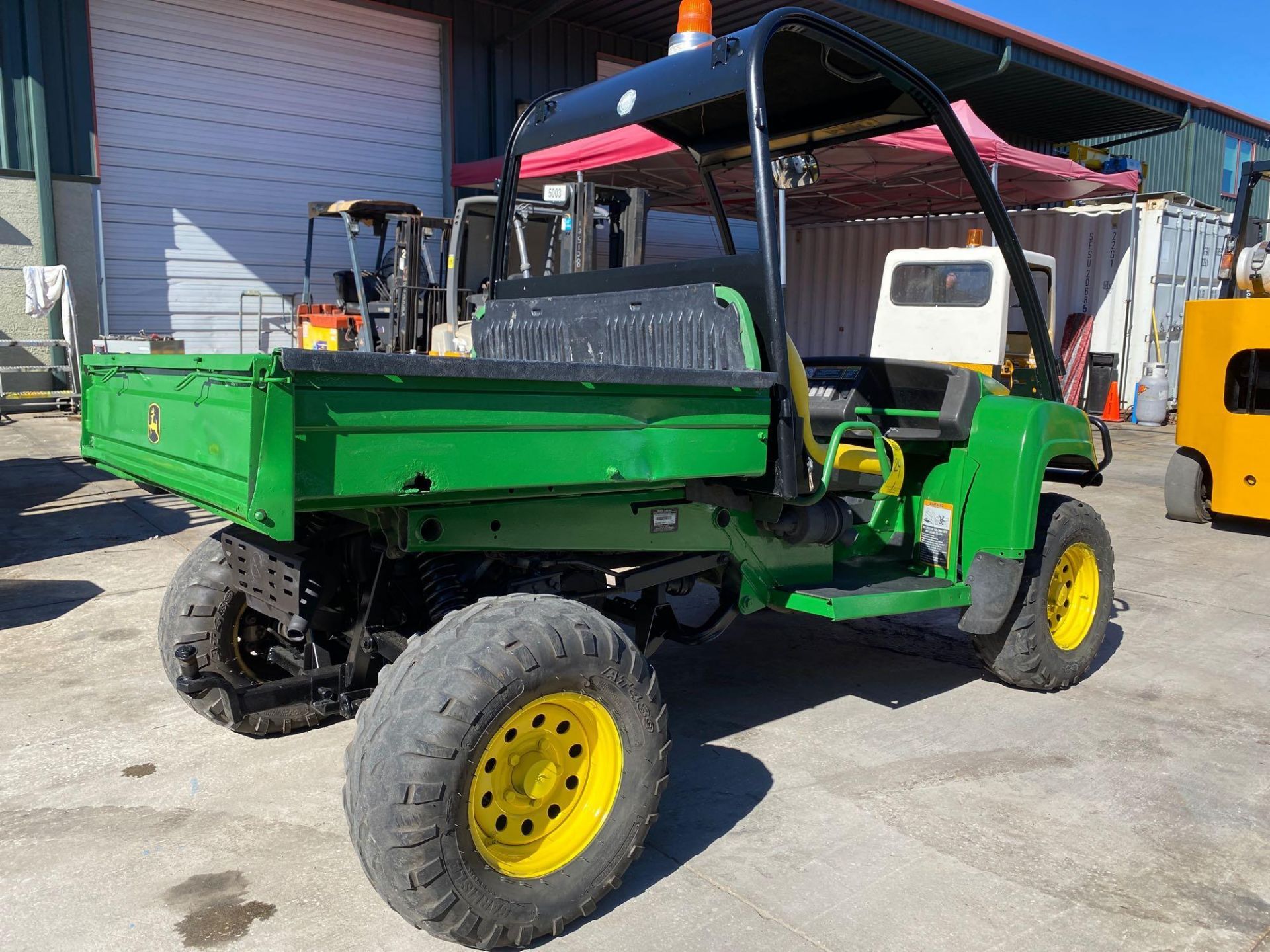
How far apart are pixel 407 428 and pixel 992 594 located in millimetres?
2563

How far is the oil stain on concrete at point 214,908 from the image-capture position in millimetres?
2580

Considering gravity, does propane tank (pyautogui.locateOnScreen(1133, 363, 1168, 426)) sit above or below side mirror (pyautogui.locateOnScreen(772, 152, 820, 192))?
below

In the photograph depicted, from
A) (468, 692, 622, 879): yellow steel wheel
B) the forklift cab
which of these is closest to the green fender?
(468, 692, 622, 879): yellow steel wheel

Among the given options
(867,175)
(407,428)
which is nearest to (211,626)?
(407,428)

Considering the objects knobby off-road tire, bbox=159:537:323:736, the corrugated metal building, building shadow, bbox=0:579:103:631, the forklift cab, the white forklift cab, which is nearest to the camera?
knobby off-road tire, bbox=159:537:323:736

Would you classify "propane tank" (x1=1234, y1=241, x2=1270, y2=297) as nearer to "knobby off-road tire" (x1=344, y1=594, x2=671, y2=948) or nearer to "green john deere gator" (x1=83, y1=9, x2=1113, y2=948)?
"green john deere gator" (x1=83, y1=9, x2=1113, y2=948)

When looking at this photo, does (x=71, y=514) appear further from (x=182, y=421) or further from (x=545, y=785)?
(x=545, y=785)

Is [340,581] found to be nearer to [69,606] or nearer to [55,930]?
[55,930]

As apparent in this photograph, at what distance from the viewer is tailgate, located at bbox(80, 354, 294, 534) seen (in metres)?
2.27

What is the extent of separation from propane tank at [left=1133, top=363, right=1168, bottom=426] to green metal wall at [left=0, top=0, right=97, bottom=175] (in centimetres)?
1412

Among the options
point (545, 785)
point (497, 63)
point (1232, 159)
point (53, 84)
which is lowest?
point (545, 785)

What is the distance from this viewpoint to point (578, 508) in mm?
3088

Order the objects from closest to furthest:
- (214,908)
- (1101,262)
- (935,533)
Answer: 1. (214,908)
2. (935,533)
3. (1101,262)

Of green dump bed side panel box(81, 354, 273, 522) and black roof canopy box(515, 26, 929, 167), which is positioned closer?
green dump bed side panel box(81, 354, 273, 522)
